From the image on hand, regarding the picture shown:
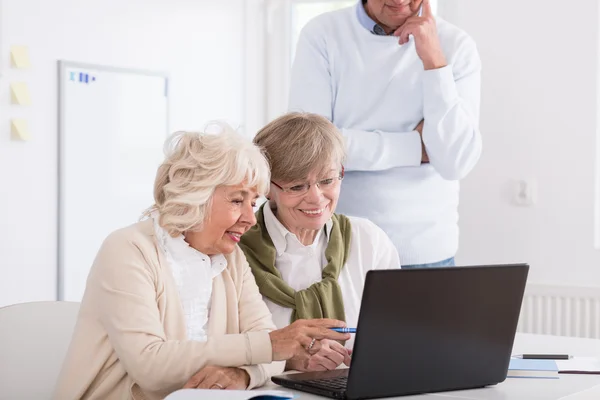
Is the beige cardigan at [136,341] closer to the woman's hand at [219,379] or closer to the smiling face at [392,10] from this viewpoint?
the woman's hand at [219,379]

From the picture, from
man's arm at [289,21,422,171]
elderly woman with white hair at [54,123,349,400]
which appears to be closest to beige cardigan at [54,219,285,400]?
elderly woman with white hair at [54,123,349,400]

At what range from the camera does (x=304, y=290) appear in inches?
Result: 79.4

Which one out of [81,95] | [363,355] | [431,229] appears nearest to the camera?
[363,355]

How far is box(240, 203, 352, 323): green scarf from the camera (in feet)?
6.57

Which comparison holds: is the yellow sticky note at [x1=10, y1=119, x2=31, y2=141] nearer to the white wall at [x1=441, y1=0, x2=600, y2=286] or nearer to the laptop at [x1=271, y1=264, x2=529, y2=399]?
the white wall at [x1=441, y1=0, x2=600, y2=286]

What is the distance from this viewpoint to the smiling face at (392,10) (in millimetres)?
2562

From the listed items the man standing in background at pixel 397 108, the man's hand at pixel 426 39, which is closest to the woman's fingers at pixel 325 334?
the man standing in background at pixel 397 108

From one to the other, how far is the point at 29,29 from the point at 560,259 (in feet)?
8.04

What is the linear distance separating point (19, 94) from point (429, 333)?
247 centimetres

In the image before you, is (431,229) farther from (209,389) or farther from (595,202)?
(595,202)

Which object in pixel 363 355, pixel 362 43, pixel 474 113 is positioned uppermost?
pixel 362 43

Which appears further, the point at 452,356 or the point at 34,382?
the point at 34,382

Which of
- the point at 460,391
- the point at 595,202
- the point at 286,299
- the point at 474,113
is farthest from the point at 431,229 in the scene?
the point at 595,202

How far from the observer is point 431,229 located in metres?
2.59
